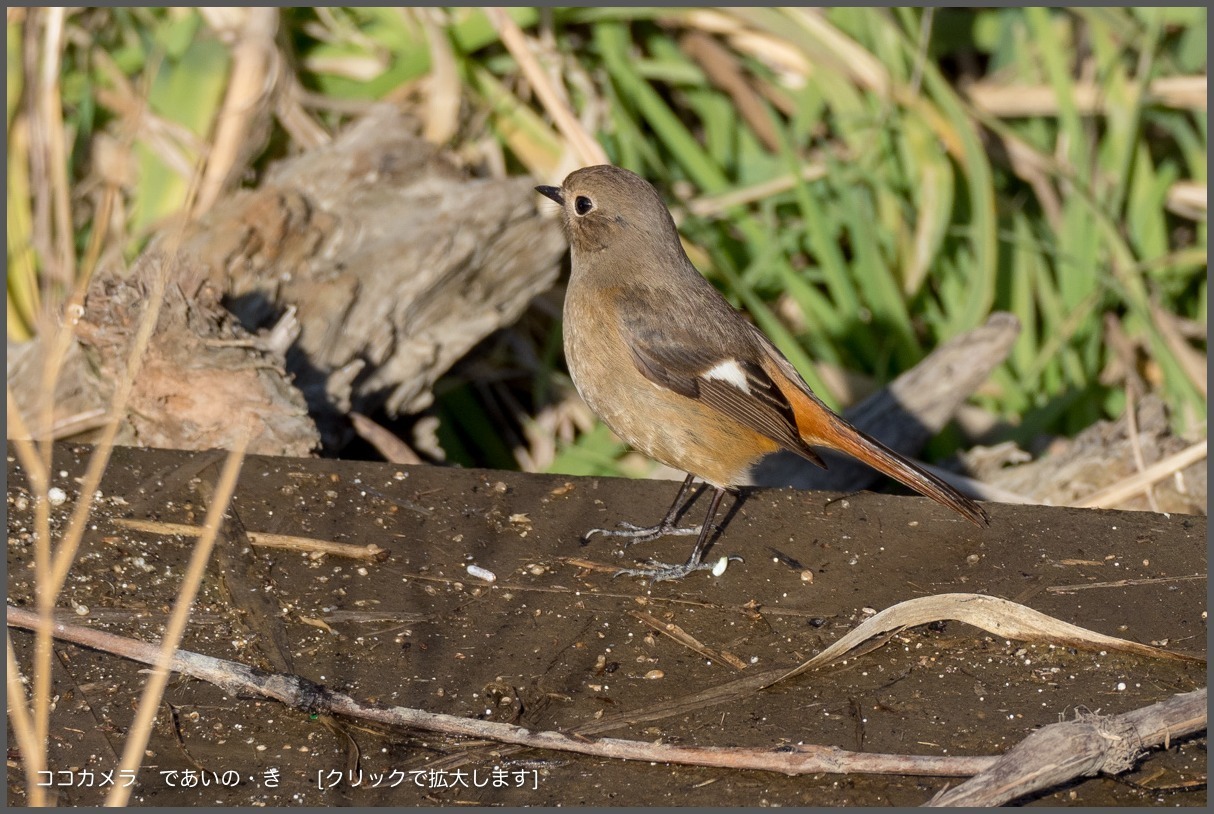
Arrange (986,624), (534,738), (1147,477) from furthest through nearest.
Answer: (1147,477)
(986,624)
(534,738)

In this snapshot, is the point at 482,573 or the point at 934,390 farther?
the point at 934,390

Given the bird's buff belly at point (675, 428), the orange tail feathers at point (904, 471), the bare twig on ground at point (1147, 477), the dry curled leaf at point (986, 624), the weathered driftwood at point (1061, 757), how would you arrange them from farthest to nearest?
the bare twig on ground at point (1147, 477), the bird's buff belly at point (675, 428), the orange tail feathers at point (904, 471), the dry curled leaf at point (986, 624), the weathered driftwood at point (1061, 757)

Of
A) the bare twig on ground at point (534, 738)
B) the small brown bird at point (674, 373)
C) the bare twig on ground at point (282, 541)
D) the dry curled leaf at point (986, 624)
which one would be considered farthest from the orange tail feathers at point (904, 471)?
the bare twig on ground at point (282, 541)

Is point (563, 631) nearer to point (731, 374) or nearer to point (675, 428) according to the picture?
point (675, 428)

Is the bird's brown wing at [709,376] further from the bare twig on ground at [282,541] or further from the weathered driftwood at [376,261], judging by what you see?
the weathered driftwood at [376,261]

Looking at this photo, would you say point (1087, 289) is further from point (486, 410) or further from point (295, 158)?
point (295, 158)

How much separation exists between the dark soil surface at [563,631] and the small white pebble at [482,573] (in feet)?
0.07

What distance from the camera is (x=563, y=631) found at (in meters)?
3.42

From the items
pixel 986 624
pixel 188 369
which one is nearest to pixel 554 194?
pixel 188 369

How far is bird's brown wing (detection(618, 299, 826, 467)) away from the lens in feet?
13.5

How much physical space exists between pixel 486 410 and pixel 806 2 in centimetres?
257

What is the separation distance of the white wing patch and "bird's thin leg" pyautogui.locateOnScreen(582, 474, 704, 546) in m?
0.33

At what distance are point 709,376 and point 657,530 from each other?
53 centimetres

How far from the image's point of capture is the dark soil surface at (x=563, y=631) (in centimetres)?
283
